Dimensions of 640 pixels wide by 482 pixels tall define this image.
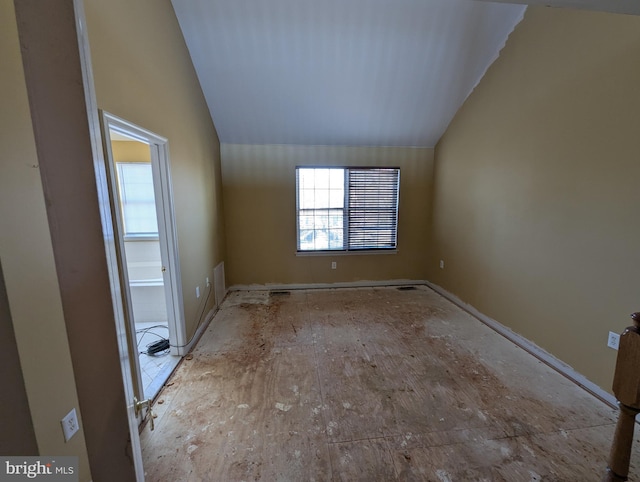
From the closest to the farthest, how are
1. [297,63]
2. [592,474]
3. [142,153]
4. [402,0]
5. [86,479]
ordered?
[86,479] → [592,474] → [402,0] → [297,63] → [142,153]

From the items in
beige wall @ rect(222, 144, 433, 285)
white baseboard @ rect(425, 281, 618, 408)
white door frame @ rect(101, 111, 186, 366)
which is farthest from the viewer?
beige wall @ rect(222, 144, 433, 285)

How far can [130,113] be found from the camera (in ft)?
6.10

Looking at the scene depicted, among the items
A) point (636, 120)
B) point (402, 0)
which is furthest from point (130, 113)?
point (636, 120)

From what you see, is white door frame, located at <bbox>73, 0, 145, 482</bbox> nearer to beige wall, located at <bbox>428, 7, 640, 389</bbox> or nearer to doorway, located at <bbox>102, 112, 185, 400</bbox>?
doorway, located at <bbox>102, 112, 185, 400</bbox>

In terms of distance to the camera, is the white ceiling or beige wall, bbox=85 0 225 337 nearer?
beige wall, bbox=85 0 225 337

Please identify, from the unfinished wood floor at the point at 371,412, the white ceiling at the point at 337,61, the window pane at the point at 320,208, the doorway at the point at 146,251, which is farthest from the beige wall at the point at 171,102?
the window pane at the point at 320,208

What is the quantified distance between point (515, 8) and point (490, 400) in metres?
3.59

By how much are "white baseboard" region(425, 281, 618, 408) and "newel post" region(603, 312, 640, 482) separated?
1442mm

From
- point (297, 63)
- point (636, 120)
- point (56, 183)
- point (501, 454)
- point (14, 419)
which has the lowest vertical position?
point (501, 454)

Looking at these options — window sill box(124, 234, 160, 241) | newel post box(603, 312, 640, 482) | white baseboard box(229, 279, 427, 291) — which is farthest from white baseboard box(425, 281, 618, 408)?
window sill box(124, 234, 160, 241)

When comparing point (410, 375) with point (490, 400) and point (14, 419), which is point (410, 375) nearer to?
point (490, 400)

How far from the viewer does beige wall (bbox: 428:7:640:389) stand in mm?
1961

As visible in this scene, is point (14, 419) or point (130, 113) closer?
point (14, 419)

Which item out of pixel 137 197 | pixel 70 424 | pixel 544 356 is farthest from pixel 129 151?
pixel 544 356
